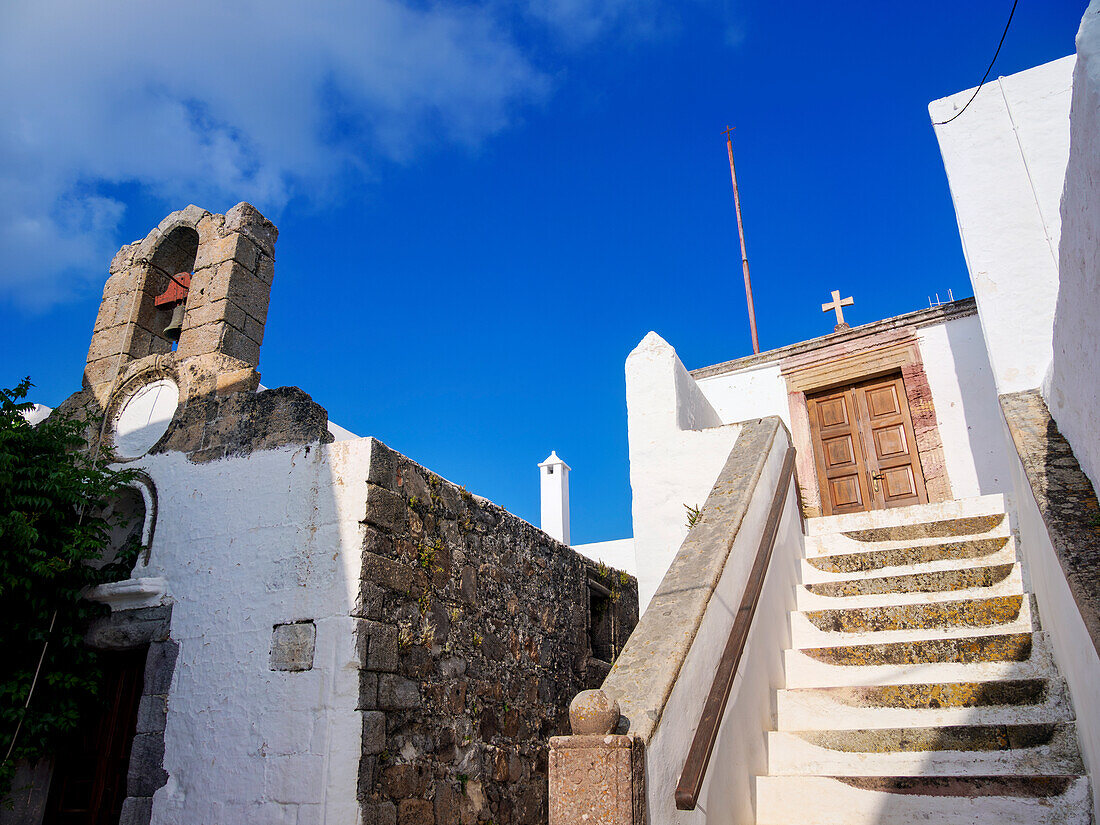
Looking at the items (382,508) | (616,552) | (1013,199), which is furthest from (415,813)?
(616,552)

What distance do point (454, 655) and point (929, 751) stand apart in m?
2.80

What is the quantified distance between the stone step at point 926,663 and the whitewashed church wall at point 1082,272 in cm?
91

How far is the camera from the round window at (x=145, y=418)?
5410 millimetres

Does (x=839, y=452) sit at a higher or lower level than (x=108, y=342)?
lower

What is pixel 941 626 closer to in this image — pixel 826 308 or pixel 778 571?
pixel 778 571

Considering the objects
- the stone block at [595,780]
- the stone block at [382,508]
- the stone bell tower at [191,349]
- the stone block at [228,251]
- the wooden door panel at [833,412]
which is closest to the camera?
the stone block at [595,780]

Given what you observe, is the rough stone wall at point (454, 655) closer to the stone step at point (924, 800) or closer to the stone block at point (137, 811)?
the stone block at point (137, 811)

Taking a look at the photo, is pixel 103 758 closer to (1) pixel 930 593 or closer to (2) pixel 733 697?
(2) pixel 733 697

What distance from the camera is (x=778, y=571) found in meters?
4.12

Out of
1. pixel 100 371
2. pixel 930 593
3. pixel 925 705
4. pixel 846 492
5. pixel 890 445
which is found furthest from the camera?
pixel 846 492

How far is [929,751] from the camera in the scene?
10.2 ft

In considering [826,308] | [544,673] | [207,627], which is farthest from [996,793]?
[826,308]

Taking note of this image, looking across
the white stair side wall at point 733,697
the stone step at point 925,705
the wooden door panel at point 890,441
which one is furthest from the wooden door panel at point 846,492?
the stone step at point 925,705

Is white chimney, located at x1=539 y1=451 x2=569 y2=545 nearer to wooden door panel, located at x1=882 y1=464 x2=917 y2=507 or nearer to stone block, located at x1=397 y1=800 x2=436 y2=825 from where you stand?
wooden door panel, located at x1=882 y1=464 x2=917 y2=507
